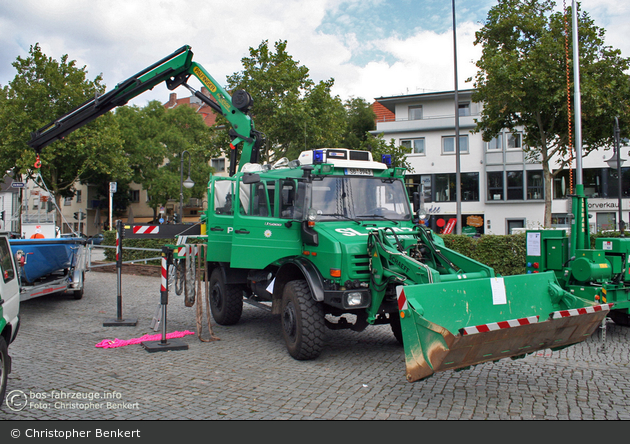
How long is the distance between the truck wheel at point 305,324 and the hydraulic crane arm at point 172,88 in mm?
4448

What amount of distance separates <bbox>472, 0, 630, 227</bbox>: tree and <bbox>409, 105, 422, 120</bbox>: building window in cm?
1714

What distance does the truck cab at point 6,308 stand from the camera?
4.53 m

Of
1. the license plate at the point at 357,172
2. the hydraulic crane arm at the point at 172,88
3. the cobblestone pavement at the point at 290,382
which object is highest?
the hydraulic crane arm at the point at 172,88

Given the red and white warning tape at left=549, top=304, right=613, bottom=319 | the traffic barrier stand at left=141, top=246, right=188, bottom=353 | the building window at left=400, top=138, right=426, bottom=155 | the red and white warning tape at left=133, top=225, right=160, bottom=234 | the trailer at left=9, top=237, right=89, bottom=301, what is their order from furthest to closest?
1. the building window at left=400, top=138, right=426, bottom=155
2. the trailer at left=9, top=237, right=89, bottom=301
3. the red and white warning tape at left=133, top=225, right=160, bottom=234
4. the traffic barrier stand at left=141, top=246, right=188, bottom=353
5. the red and white warning tape at left=549, top=304, right=613, bottom=319

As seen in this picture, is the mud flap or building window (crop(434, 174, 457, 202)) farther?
building window (crop(434, 174, 457, 202))

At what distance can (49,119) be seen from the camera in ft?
106

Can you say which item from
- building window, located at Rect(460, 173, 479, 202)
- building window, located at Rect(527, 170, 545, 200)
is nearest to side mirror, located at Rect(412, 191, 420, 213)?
building window, located at Rect(460, 173, 479, 202)

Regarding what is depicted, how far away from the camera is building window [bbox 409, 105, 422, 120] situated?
38156 millimetres

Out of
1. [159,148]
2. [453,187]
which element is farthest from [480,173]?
[159,148]

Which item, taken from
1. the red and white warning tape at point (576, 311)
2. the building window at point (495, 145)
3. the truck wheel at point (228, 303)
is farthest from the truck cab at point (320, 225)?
the building window at point (495, 145)

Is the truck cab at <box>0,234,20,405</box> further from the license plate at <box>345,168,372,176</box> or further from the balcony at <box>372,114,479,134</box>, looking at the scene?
the balcony at <box>372,114,479,134</box>

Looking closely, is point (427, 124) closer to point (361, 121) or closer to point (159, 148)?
point (361, 121)

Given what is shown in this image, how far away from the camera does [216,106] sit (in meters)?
11.0

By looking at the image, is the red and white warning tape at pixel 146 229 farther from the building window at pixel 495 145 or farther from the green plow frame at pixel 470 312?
the building window at pixel 495 145
